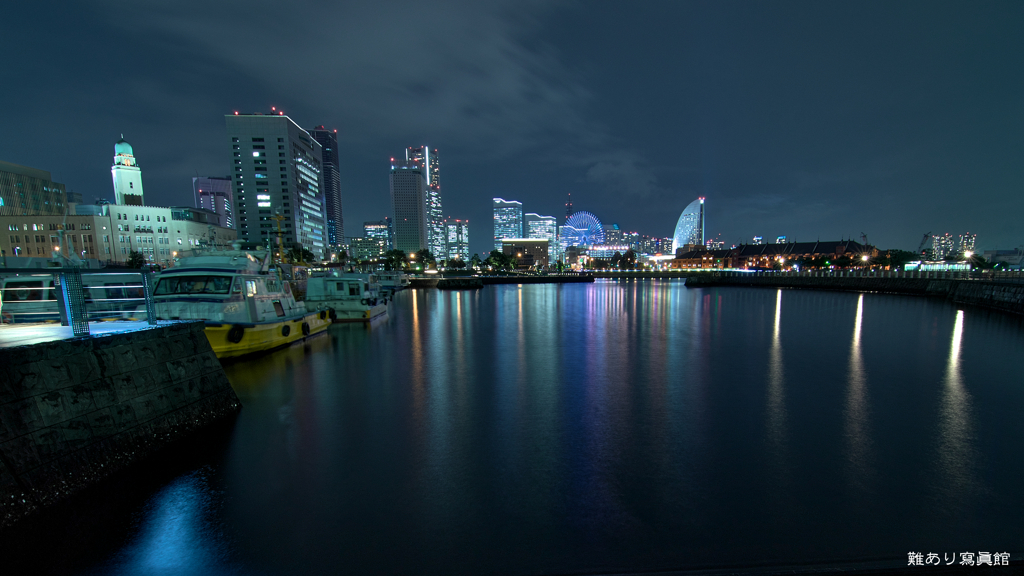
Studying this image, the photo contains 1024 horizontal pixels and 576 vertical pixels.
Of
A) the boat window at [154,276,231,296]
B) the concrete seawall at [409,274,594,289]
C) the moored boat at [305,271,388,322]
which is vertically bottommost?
the concrete seawall at [409,274,594,289]

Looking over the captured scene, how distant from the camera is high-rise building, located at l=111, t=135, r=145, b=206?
306 feet

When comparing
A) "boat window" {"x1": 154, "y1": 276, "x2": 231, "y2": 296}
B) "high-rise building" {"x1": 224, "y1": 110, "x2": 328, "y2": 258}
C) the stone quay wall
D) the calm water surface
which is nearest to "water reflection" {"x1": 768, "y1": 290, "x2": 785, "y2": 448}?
the calm water surface

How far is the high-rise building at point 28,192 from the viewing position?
3541 inches

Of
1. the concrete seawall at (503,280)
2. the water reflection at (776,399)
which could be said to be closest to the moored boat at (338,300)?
the water reflection at (776,399)

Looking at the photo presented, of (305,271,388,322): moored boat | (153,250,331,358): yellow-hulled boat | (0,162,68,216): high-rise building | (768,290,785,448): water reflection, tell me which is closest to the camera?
(768,290,785,448): water reflection

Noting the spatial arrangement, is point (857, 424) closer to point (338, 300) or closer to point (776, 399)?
point (776, 399)

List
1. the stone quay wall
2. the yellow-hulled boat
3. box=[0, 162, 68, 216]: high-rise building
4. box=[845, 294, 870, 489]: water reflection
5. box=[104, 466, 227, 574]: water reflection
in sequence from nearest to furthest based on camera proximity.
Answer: box=[104, 466, 227, 574]: water reflection
the stone quay wall
box=[845, 294, 870, 489]: water reflection
the yellow-hulled boat
box=[0, 162, 68, 216]: high-rise building

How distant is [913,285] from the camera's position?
53.0 m

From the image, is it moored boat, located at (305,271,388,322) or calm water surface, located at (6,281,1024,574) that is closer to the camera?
calm water surface, located at (6,281,1024,574)

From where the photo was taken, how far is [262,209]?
393 ft

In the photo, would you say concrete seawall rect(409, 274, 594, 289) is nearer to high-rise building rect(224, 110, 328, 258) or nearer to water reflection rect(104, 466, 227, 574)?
high-rise building rect(224, 110, 328, 258)

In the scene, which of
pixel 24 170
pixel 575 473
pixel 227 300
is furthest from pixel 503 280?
pixel 24 170

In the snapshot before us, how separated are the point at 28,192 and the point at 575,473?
480ft

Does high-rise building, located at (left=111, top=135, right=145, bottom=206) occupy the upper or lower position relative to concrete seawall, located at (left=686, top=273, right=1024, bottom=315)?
upper
